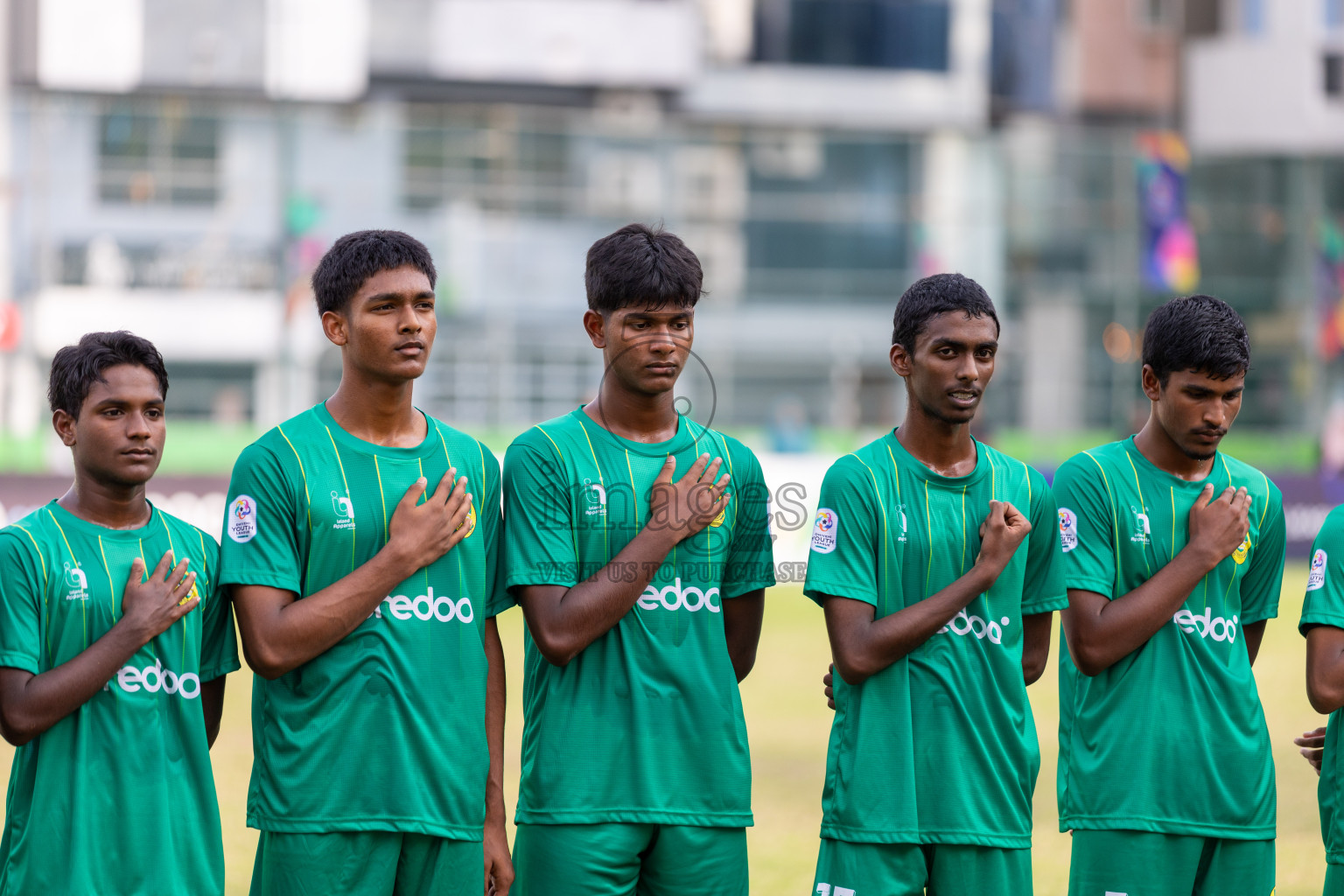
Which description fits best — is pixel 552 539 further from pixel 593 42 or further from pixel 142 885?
pixel 593 42

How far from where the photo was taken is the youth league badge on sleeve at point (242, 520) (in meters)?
3.68

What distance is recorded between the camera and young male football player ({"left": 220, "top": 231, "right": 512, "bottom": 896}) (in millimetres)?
3629

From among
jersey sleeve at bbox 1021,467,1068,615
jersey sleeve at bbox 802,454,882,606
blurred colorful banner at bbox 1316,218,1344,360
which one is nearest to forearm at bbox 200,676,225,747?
jersey sleeve at bbox 802,454,882,606

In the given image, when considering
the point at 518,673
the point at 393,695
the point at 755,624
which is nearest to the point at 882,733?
the point at 755,624

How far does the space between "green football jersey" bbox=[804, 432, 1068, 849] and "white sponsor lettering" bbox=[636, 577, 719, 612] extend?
25 cm

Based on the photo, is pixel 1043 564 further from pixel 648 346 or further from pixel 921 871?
pixel 648 346

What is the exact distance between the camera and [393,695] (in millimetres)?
3684

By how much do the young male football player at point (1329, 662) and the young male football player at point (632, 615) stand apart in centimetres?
152

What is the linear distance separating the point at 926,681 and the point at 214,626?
5.94 feet

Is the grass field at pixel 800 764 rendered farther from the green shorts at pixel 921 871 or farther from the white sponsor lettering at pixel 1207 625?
the green shorts at pixel 921 871

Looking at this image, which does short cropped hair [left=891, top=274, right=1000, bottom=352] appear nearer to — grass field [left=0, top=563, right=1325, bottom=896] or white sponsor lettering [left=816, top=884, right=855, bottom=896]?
grass field [left=0, top=563, right=1325, bottom=896]

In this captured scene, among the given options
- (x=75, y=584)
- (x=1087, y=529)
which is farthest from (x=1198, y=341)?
(x=75, y=584)

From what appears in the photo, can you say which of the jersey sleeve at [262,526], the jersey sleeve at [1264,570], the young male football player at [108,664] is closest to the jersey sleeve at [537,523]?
the jersey sleeve at [262,526]

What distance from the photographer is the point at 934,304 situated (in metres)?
4.02
